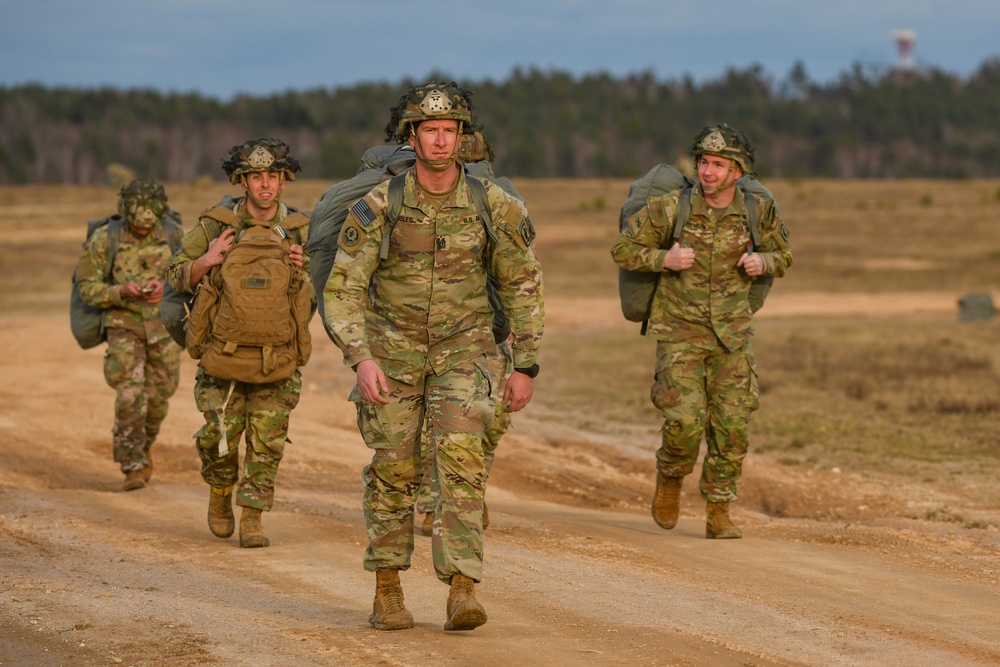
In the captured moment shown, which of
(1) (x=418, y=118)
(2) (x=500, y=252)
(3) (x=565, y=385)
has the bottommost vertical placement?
(3) (x=565, y=385)

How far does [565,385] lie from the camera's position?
68.2ft

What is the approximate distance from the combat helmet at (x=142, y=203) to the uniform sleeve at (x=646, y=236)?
3.77 m

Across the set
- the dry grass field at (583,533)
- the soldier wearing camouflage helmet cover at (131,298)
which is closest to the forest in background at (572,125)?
the dry grass field at (583,533)

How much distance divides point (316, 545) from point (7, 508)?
7.77 feet

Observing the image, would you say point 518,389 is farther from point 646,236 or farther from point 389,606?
point 646,236

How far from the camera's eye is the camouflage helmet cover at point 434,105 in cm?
706

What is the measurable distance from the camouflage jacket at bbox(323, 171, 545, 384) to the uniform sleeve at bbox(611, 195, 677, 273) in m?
2.79

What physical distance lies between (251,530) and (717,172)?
11.4ft

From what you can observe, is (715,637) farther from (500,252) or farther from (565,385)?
(565,385)

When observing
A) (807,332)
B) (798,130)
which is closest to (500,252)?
(807,332)

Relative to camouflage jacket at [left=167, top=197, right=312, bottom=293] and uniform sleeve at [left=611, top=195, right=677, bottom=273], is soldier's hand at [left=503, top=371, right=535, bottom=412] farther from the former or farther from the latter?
uniform sleeve at [left=611, top=195, right=677, bottom=273]

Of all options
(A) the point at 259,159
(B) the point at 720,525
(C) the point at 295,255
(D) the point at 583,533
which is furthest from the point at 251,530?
(B) the point at 720,525

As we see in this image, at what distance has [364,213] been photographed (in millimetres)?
7156

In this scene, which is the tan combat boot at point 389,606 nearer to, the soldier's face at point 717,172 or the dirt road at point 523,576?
the dirt road at point 523,576
